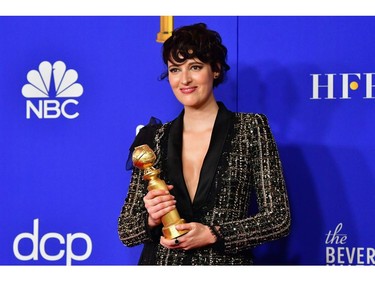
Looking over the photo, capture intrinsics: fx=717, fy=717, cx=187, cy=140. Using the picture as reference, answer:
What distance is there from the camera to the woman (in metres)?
1.76

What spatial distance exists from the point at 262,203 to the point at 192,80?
1.22ft

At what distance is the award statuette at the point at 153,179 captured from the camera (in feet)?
5.64

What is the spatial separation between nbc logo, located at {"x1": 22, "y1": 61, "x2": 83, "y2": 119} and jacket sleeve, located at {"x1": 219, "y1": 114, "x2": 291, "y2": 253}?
31.1 inches

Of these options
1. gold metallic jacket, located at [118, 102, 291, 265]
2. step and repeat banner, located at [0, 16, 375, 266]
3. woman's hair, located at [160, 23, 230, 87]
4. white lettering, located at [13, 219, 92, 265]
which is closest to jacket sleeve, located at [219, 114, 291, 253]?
gold metallic jacket, located at [118, 102, 291, 265]

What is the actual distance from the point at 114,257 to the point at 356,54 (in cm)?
103

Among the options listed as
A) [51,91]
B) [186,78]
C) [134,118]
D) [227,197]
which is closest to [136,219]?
[227,197]

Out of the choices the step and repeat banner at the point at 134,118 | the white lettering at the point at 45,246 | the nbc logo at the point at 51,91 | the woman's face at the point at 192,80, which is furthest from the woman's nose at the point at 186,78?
the white lettering at the point at 45,246

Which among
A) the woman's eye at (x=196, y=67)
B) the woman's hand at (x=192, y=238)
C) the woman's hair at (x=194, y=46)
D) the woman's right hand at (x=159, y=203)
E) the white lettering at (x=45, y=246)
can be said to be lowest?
the white lettering at (x=45, y=246)

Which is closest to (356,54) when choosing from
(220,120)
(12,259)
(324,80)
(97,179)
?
(324,80)

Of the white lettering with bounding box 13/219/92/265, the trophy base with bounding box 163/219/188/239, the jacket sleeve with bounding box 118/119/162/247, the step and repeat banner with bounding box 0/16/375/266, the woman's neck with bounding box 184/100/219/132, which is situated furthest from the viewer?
the white lettering with bounding box 13/219/92/265

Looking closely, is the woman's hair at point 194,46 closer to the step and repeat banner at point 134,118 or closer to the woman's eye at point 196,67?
the woman's eye at point 196,67

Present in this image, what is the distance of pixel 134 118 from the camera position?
7.84 feet

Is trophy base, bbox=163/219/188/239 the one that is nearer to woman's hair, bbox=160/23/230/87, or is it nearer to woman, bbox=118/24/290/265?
woman, bbox=118/24/290/265

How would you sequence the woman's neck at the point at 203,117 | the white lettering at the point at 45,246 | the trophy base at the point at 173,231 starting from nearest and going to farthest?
the trophy base at the point at 173,231, the woman's neck at the point at 203,117, the white lettering at the point at 45,246
